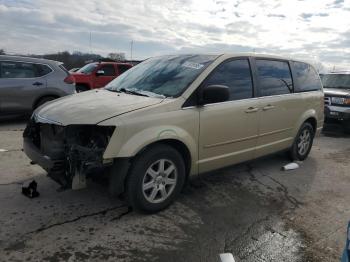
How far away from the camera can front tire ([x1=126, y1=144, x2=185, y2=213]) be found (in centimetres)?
373

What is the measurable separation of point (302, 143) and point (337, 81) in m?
5.71

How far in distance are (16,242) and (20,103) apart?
6.34 meters

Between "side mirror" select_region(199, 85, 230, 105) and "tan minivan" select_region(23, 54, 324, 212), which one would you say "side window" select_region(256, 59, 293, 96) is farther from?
"side mirror" select_region(199, 85, 230, 105)

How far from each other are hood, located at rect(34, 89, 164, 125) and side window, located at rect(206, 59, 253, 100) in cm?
90

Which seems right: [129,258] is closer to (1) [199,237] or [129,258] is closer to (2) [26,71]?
(1) [199,237]

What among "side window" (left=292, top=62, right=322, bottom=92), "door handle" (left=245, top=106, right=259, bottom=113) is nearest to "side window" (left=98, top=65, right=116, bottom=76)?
"side window" (left=292, top=62, right=322, bottom=92)

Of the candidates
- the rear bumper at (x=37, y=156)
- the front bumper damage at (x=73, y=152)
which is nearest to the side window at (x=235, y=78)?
the front bumper damage at (x=73, y=152)

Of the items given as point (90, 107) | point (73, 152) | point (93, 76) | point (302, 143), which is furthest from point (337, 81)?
point (73, 152)

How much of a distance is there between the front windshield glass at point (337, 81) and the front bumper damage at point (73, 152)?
9.29 meters

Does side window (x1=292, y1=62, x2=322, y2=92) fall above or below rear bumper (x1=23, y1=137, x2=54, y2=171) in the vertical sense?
above

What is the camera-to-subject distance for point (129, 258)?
10.4 feet

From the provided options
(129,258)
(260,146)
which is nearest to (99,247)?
(129,258)

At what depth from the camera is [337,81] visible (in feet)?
36.9

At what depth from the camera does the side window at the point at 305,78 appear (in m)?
6.13
